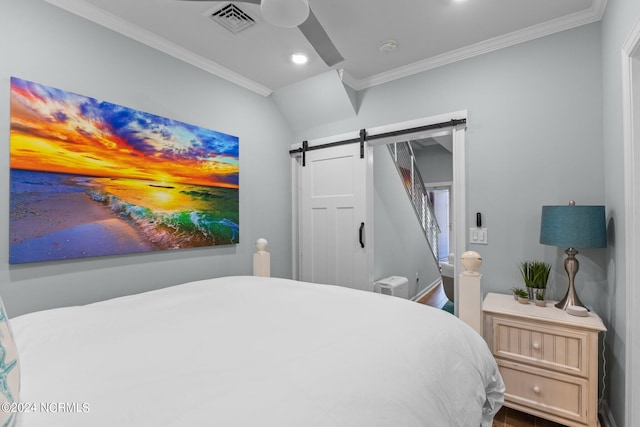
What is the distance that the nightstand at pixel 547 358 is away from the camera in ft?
5.57

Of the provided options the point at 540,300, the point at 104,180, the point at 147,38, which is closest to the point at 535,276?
the point at 540,300

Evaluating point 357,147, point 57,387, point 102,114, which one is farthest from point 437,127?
point 57,387

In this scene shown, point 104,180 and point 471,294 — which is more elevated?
point 104,180

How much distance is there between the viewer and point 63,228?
179 cm

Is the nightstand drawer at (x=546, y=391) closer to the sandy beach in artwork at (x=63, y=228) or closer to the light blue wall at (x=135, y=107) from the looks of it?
the light blue wall at (x=135, y=107)

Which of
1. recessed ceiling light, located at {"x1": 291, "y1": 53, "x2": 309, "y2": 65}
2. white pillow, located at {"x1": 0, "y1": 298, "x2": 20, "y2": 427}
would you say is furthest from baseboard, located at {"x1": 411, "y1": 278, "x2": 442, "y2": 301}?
white pillow, located at {"x1": 0, "y1": 298, "x2": 20, "y2": 427}

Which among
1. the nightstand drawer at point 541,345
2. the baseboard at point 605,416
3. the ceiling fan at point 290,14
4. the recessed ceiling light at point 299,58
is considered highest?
the recessed ceiling light at point 299,58

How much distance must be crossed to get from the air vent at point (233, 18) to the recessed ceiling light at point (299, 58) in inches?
19.7

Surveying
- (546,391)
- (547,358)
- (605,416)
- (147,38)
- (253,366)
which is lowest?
(605,416)

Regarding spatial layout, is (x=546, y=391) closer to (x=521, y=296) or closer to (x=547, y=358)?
(x=547, y=358)

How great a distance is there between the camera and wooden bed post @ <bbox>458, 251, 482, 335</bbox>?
154cm

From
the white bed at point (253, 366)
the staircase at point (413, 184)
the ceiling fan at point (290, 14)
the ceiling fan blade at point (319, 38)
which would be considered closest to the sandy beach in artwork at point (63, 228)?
→ the white bed at point (253, 366)

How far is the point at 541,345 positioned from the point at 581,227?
759 millimetres

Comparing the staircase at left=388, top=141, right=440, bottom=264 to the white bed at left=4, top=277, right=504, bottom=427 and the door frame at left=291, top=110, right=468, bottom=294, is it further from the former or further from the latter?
the white bed at left=4, top=277, right=504, bottom=427
